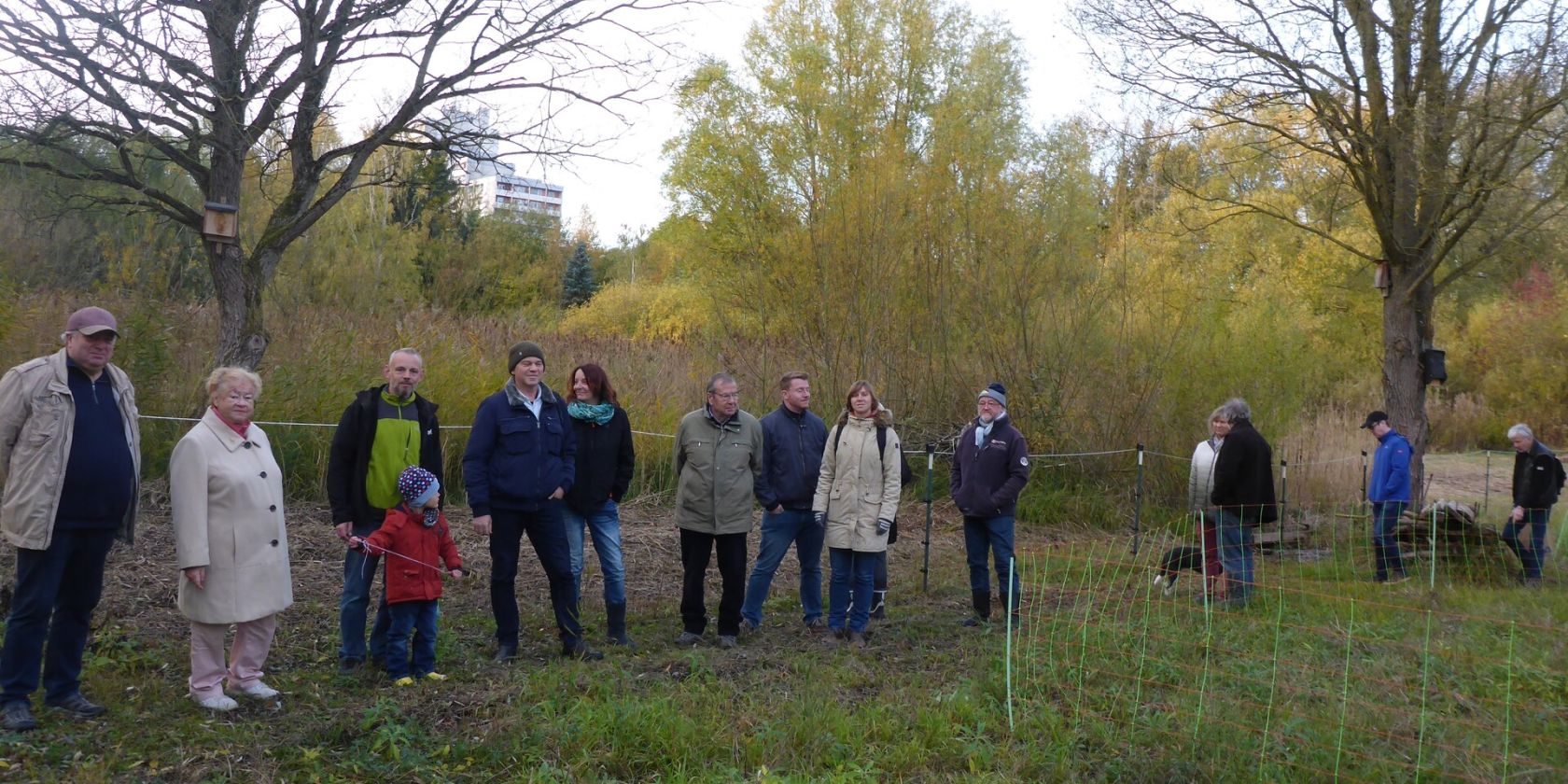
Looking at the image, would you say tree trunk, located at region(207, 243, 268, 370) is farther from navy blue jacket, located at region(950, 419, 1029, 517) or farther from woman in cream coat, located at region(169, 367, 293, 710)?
navy blue jacket, located at region(950, 419, 1029, 517)

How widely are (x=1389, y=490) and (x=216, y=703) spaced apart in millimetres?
8838

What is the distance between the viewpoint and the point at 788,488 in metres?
6.43

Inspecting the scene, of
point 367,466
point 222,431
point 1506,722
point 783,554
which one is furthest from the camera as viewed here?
point 783,554

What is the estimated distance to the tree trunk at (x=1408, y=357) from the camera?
436 inches

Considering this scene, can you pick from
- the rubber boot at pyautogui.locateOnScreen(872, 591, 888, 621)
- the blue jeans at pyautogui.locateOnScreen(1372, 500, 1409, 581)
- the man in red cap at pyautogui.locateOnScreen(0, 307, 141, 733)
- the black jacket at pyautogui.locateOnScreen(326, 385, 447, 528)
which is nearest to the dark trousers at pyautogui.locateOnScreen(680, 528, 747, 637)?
the rubber boot at pyautogui.locateOnScreen(872, 591, 888, 621)

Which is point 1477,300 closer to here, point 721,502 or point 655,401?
point 655,401

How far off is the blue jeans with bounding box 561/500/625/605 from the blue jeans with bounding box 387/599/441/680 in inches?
36.7

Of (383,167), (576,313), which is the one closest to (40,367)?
(383,167)

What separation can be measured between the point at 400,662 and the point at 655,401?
22.4 ft

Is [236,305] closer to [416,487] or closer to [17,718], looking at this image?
[416,487]

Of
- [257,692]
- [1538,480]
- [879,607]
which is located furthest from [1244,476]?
→ [257,692]

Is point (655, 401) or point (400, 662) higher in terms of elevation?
point (655, 401)

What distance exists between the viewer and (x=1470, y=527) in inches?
376

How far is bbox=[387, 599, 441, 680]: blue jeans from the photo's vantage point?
505 centimetres
